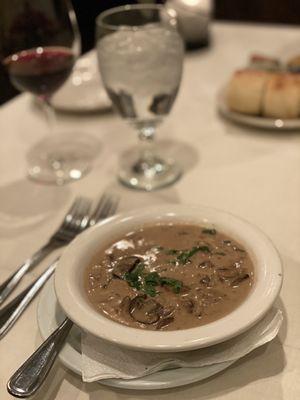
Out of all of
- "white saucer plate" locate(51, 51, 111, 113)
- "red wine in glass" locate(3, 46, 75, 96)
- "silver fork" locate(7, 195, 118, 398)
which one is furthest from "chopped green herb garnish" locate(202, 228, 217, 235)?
"white saucer plate" locate(51, 51, 111, 113)

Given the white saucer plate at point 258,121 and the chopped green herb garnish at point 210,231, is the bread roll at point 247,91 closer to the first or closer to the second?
the white saucer plate at point 258,121

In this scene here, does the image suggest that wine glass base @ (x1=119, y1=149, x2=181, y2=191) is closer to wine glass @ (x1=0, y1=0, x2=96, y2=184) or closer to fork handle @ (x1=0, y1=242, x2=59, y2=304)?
wine glass @ (x1=0, y1=0, x2=96, y2=184)

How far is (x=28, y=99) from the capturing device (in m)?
1.54

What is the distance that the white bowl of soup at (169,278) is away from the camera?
62 cm

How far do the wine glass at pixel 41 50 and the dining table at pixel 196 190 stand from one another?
0.18 ft

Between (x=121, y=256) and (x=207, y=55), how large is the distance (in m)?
1.13

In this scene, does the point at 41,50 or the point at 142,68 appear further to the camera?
the point at 41,50

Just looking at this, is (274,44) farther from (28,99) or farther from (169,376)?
(169,376)

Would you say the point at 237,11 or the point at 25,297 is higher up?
the point at 25,297

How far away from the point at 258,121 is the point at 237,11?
8.80ft

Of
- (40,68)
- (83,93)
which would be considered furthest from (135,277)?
(83,93)

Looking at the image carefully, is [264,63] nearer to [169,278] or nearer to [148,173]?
[148,173]

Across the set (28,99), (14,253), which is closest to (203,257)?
(14,253)

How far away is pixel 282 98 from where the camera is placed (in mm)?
1250
